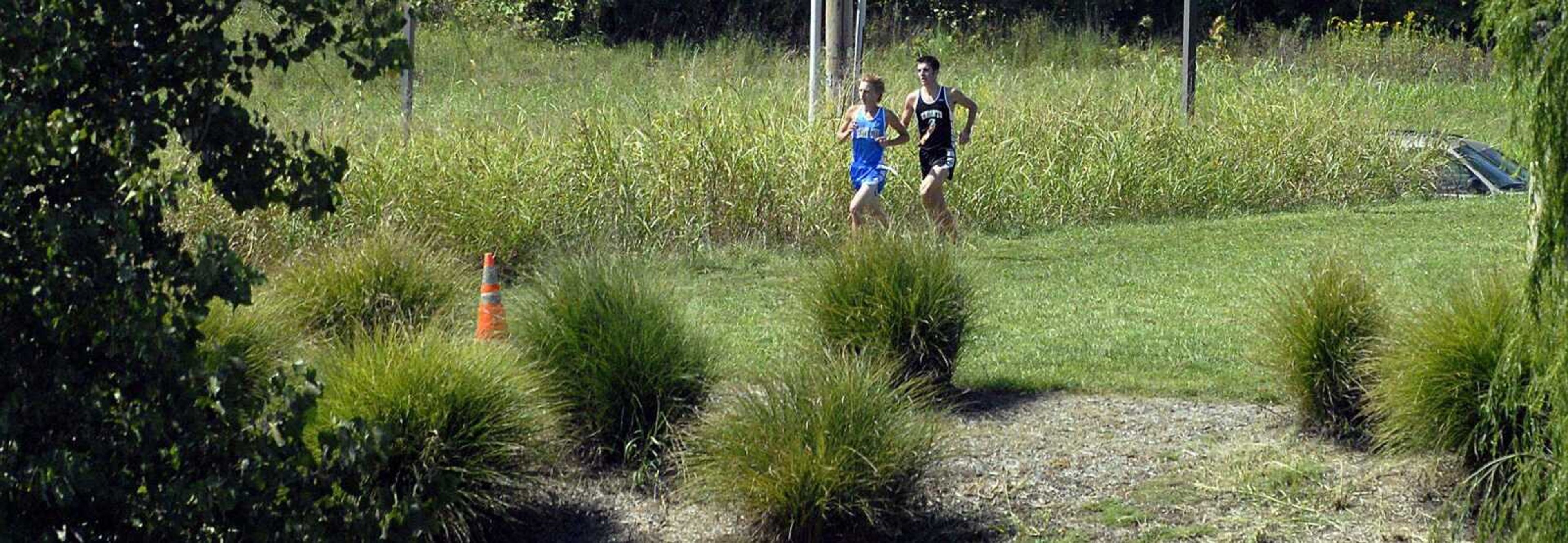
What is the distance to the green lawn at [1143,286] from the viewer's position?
8227 millimetres

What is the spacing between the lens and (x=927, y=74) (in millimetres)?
12680

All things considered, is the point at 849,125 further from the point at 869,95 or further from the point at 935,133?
the point at 935,133

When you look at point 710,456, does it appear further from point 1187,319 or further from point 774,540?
point 1187,319

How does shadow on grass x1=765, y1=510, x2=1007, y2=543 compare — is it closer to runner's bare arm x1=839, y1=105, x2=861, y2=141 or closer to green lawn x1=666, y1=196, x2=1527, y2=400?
green lawn x1=666, y1=196, x2=1527, y2=400

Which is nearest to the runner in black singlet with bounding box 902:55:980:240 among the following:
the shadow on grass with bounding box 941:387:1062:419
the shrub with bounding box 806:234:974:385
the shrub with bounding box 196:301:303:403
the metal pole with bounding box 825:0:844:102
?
the metal pole with bounding box 825:0:844:102

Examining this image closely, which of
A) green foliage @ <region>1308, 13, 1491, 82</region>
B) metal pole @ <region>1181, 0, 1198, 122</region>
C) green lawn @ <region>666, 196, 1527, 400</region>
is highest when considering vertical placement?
metal pole @ <region>1181, 0, 1198, 122</region>

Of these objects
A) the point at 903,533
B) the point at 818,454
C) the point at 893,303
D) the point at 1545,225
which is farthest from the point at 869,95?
the point at 1545,225

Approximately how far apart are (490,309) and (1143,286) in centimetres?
447

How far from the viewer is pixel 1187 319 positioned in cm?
962

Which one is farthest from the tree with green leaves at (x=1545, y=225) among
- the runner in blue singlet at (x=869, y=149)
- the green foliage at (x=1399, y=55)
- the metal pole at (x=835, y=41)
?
the green foliage at (x=1399, y=55)

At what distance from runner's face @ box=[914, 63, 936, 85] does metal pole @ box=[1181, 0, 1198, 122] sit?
4.48 metres

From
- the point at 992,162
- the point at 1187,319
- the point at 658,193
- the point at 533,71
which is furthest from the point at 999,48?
the point at 1187,319

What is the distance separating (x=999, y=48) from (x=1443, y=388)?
2028cm

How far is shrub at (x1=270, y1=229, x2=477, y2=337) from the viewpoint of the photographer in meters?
8.07
